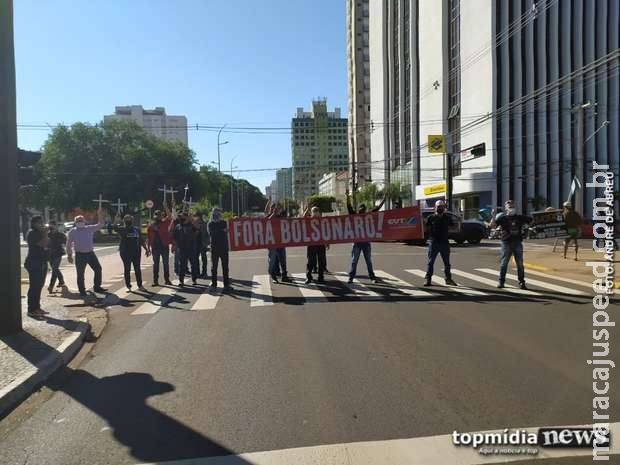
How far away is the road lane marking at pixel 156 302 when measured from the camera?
973 centimetres

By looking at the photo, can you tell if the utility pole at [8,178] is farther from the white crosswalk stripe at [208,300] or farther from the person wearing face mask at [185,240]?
the person wearing face mask at [185,240]

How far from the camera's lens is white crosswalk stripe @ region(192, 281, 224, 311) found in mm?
9859

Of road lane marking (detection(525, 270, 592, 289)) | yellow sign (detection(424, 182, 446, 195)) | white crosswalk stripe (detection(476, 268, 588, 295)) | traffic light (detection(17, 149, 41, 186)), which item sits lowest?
road lane marking (detection(525, 270, 592, 289))

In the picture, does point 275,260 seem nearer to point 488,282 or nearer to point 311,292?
point 311,292

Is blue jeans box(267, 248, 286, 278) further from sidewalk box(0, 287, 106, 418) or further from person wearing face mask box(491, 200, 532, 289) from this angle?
person wearing face mask box(491, 200, 532, 289)

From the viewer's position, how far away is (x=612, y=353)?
6.14m

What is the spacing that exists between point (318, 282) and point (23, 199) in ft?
167

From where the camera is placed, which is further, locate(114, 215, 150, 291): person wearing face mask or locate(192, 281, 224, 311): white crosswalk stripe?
locate(114, 215, 150, 291): person wearing face mask

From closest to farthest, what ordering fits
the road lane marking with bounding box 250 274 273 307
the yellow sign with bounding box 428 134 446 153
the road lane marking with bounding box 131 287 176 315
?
the road lane marking with bounding box 131 287 176 315 < the road lane marking with bounding box 250 274 273 307 < the yellow sign with bounding box 428 134 446 153

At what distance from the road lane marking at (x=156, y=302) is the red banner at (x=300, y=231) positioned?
5.91 ft

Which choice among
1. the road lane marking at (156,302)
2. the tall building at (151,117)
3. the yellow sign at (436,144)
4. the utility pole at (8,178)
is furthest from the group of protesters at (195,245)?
the tall building at (151,117)

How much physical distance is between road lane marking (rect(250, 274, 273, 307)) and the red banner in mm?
911

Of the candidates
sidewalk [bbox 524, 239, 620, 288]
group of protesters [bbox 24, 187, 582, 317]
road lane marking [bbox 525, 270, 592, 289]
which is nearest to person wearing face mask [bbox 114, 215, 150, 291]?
group of protesters [bbox 24, 187, 582, 317]

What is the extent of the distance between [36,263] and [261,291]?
440 centimetres
